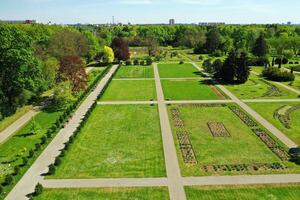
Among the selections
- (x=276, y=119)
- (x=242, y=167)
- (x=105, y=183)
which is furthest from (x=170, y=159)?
(x=276, y=119)

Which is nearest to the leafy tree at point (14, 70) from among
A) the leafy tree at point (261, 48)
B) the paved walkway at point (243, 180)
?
the paved walkway at point (243, 180)

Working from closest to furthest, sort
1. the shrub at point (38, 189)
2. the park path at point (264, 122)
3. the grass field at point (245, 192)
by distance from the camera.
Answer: the grass field at point (245, 192) < the shrub at point (38, 189) < the park path at point (264, 122)

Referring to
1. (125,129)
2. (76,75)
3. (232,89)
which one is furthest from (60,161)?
(232,89)

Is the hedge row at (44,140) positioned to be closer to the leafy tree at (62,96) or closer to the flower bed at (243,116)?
the leafy tree at (62,96)

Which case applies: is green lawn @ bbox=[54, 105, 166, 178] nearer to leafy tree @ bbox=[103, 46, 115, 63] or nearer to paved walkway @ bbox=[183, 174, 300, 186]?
paved walkway @ bbox=[183, 174, 300, 186]

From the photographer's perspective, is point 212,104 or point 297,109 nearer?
point 297,109

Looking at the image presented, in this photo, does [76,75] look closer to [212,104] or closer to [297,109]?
[212,104]

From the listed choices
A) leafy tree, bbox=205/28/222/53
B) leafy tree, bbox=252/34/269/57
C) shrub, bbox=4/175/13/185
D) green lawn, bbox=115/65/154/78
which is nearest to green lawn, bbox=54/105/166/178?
shrub, bbox=4/175/13/185

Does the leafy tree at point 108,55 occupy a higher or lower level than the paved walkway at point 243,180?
higher
